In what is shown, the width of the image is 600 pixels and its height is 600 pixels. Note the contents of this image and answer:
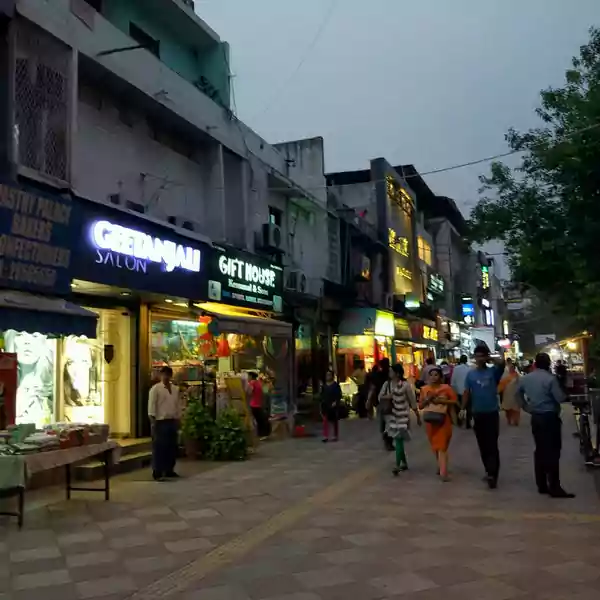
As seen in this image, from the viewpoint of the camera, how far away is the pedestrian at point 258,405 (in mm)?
15141

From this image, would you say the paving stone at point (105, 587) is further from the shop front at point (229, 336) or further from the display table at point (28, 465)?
the shop front at point (229, 336)

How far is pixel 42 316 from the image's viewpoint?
30.4 ft

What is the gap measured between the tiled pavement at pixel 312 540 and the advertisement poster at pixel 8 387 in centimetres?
126

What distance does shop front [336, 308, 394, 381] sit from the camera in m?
24.6

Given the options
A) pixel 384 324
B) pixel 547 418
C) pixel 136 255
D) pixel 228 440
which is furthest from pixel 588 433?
pixel 384 324

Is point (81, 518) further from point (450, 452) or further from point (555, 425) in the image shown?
point (450, 452)

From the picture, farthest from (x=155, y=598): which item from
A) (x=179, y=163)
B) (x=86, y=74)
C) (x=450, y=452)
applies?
(x=179, y=163)

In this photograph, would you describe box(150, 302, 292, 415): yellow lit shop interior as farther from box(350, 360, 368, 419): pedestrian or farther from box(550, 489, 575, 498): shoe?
box(550, 489, 575, 498): shoe

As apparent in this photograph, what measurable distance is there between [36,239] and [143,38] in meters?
7.50

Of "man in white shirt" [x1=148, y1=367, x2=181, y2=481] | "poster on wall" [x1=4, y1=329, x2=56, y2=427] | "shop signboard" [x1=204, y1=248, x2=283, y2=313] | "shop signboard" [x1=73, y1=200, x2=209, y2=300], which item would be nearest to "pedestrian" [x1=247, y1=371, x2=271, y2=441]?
"shop signboard" [x1=204, y1=248, x2=283, y2=313]

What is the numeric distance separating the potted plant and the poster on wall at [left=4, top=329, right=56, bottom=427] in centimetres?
236

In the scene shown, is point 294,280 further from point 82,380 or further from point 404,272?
point 404,272

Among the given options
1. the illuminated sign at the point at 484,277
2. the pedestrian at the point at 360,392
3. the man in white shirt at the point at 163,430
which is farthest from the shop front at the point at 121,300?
the illuminated sign at the point at 484,277

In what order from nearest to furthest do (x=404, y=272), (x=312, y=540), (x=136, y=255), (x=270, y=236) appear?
1. (x=312, y=540)
2. (x=136, y=255)
3. (x=270, y=236)
4. (x=404, y=272)
